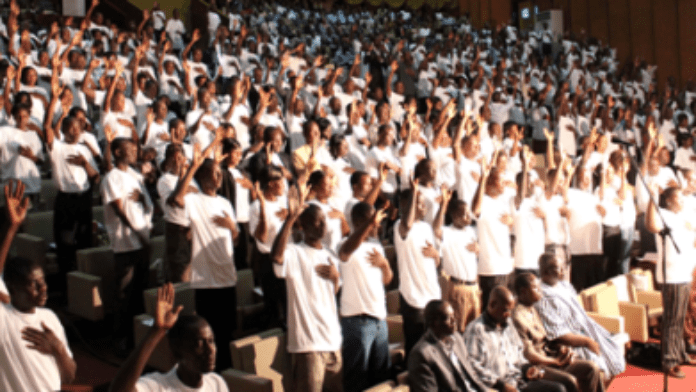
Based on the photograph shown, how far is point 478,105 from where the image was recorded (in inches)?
406

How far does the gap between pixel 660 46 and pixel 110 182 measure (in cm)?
1437

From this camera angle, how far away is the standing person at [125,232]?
4551 millimetres

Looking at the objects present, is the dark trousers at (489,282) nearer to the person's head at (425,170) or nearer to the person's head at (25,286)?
the person's head at (425,170)

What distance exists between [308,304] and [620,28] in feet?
49.7

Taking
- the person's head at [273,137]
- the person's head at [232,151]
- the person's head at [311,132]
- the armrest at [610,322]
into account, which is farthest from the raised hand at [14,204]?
the armrest at [610,322]

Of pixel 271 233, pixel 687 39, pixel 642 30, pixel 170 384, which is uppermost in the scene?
pixel 642 30

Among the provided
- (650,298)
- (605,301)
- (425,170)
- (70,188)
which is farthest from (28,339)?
(650,298)

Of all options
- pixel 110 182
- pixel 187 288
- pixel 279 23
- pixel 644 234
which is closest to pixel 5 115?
pixel 110 182

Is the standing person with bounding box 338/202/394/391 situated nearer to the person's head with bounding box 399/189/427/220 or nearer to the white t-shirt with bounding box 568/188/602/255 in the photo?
the person's head with bounding box 399/189/427/220

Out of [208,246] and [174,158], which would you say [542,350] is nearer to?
[208,246]

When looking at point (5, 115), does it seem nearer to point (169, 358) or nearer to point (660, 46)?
point (169, 358)

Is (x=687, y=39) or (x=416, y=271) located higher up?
(x=687, y=39)

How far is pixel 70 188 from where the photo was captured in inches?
203

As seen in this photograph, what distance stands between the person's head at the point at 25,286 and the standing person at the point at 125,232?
1820mm
